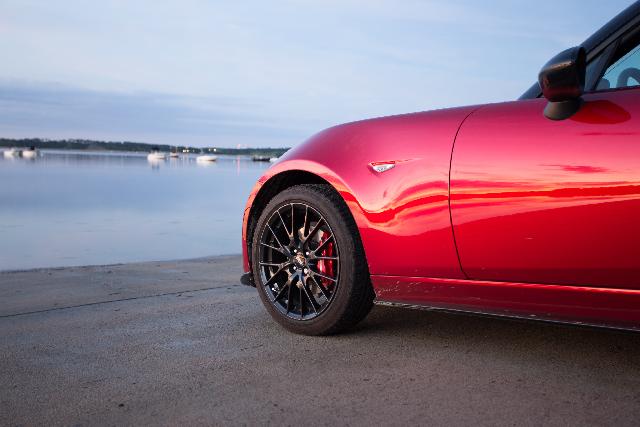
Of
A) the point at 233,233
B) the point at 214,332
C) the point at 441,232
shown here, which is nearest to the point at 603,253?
the point at 441,232

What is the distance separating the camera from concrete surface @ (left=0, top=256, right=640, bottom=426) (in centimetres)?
211

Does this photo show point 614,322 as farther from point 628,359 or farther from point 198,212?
point 198,212

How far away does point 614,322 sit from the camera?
7.53 ft

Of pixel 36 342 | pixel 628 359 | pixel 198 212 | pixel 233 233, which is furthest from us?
pixel 198 212

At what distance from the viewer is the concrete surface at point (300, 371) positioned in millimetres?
2107

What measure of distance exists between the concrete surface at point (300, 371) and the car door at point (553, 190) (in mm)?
412

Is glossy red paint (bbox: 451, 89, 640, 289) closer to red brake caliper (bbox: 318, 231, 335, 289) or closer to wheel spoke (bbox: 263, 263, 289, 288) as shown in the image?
red brake caliper (bbox: 318, 231, 335, 289)

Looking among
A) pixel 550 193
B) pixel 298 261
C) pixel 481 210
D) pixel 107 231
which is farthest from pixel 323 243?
pixel 107 231

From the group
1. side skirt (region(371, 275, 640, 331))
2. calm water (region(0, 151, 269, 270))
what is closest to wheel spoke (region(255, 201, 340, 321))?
side skirt (region(371, 275, 640, 331))

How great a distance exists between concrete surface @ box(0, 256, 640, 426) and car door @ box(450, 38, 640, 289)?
1.35 ft

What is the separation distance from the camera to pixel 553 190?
2.32m

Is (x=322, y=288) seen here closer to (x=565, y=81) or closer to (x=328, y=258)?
(x=328, y=258)

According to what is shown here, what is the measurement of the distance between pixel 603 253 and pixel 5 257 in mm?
11120

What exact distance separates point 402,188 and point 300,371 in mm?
882
